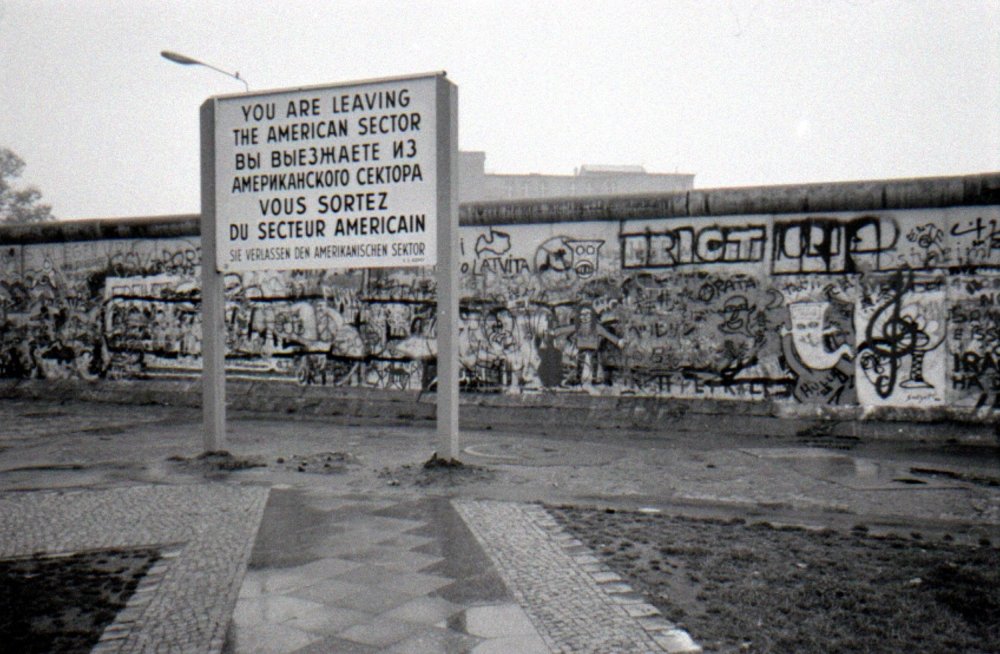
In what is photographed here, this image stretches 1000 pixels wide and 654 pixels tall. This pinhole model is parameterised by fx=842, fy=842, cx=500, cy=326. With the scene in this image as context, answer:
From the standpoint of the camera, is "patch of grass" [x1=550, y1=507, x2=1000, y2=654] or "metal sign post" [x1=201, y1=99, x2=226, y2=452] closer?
"patch of grass" [x1=550, y1=507, x2=1000, y2=654]

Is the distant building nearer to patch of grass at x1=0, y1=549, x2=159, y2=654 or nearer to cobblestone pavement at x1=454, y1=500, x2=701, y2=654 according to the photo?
cobblestone pavement at x1=454, y1=500, x2=701, y2=654

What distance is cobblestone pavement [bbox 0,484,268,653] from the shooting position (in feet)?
13.0

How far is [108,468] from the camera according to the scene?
8.27 m

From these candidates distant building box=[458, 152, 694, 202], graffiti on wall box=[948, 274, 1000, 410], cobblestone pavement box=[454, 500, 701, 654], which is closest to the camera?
cobblestone pavement box=[454, 500, 701, 654]

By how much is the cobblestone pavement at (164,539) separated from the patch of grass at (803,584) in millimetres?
2200

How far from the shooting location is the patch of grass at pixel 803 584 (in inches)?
150

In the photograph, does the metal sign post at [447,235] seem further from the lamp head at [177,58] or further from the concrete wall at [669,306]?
the lamp head at [177,58]

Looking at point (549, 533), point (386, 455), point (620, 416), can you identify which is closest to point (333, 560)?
point (549, 533)

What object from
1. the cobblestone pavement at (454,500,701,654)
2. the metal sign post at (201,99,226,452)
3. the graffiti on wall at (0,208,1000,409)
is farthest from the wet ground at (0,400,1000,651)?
the graffiti on wall at (0,208,1000,409)

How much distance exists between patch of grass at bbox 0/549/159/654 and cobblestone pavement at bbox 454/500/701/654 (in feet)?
6.73

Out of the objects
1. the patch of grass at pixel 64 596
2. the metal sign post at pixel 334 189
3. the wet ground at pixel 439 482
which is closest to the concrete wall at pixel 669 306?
the wet ground at pixel 439 482

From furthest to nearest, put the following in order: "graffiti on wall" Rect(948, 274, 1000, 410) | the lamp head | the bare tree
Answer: the bare tree, the lamp head, "graffiti on wall" Rect(948, 274, 1000, 410)

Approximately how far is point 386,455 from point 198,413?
5.25 metres

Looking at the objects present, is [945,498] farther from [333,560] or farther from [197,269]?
[197,269]
